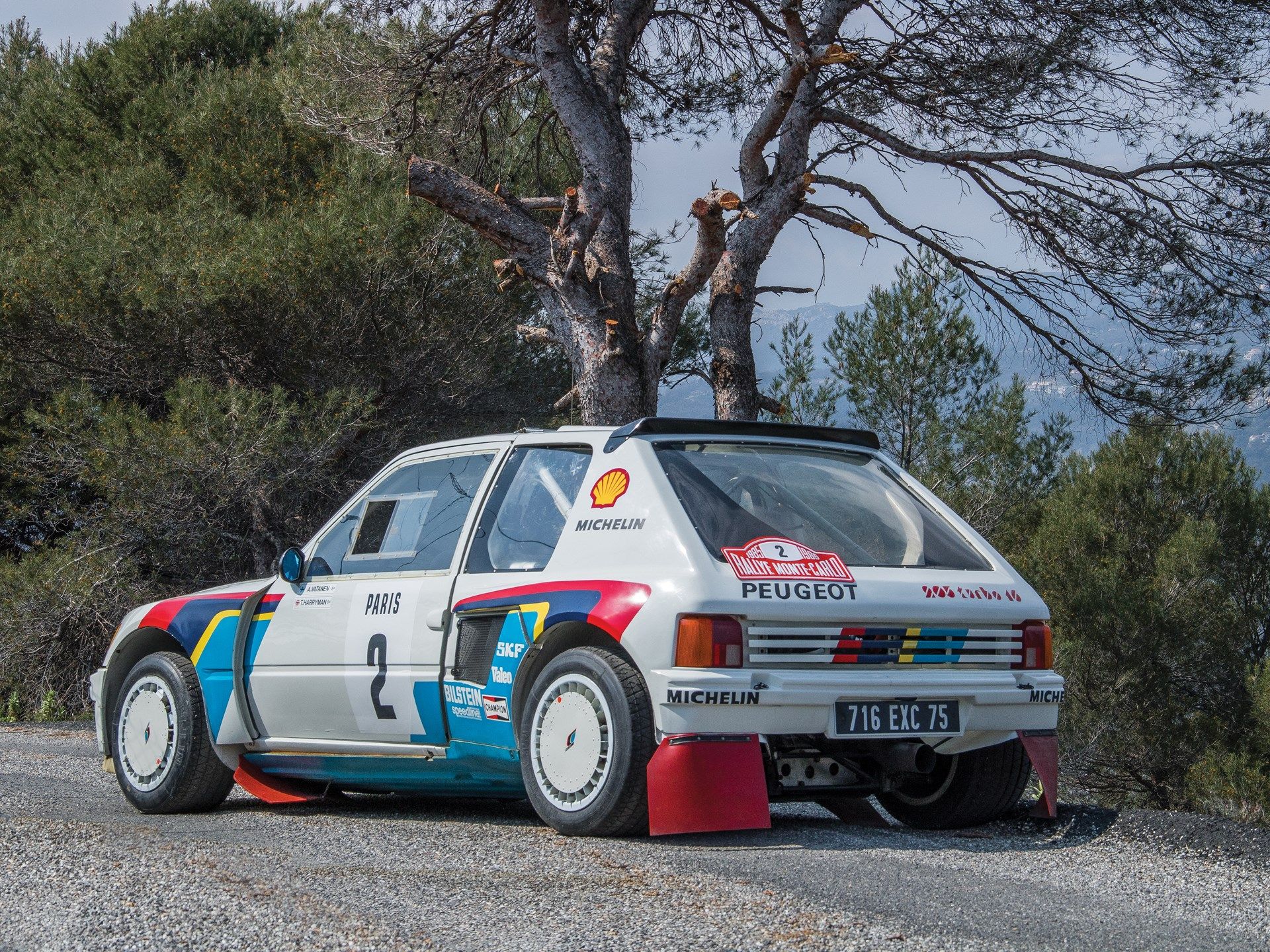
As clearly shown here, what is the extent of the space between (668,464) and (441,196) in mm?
7603

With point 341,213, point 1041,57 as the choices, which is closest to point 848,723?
point 1041,57

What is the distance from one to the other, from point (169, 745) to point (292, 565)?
110cm

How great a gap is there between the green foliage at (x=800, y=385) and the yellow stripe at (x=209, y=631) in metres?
13.7

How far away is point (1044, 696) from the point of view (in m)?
5.21

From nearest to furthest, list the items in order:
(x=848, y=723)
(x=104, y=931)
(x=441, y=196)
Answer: (x=104, y=931)
(x=848, y=723)
(x=441, y=196)

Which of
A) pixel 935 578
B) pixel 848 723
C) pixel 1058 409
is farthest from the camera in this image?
pixel 1058 409

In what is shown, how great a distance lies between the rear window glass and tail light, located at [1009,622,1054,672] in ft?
0.98

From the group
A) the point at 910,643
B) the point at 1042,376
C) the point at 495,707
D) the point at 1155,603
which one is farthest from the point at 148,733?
the point at 1155,603

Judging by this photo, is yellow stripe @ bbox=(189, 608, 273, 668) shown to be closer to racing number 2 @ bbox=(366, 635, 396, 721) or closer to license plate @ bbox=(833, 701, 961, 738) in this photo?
racing number 2 @ bbox=(366, 635, 396, 721)

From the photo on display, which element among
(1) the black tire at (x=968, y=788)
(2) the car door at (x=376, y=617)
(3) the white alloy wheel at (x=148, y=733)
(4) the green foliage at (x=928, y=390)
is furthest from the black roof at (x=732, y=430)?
(4) the green foliage at (x=928, y=390)

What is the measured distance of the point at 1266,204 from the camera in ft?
42.0

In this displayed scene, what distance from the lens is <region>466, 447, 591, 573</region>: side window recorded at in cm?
543

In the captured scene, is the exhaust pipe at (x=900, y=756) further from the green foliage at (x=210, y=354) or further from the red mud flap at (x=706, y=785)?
the green foliage at (x=210, y=354)

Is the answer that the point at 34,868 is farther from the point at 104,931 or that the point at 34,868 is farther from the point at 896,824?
the point at 896,824
